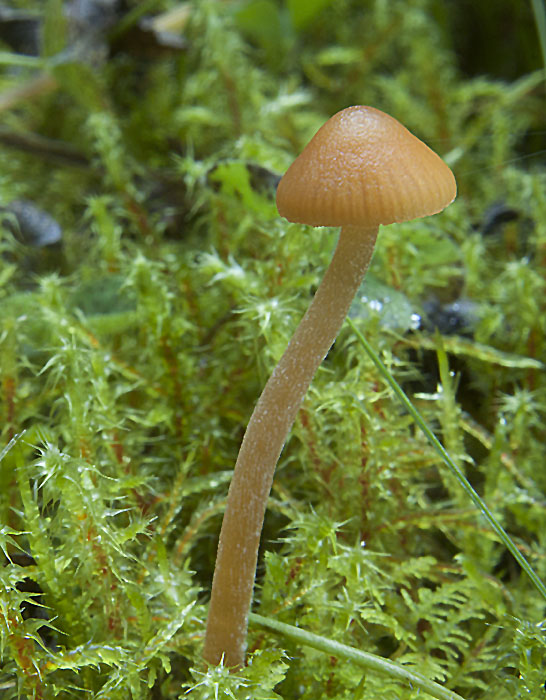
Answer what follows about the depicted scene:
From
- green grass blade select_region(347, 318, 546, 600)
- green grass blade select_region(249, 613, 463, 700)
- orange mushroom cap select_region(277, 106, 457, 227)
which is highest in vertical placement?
orange mushroom cap select_region(277, 106, 457, 227)

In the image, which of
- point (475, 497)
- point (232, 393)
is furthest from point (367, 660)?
point (232, 393)

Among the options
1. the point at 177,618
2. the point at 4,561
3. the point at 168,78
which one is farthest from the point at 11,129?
the point at 177,618

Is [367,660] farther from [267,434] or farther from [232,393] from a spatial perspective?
[232,393]

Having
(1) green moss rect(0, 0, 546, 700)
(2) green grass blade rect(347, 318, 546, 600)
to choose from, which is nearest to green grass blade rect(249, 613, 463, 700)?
(1) green moss rect(0, 0, 546, 700)

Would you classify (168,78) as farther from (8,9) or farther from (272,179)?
(272,179)

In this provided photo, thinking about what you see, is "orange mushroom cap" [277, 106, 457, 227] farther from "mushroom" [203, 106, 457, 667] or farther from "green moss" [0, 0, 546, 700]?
"green moss" [0, 0, 546, 700]

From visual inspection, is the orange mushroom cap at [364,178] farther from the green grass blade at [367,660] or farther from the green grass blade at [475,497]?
the green grass blade at [367,660]
